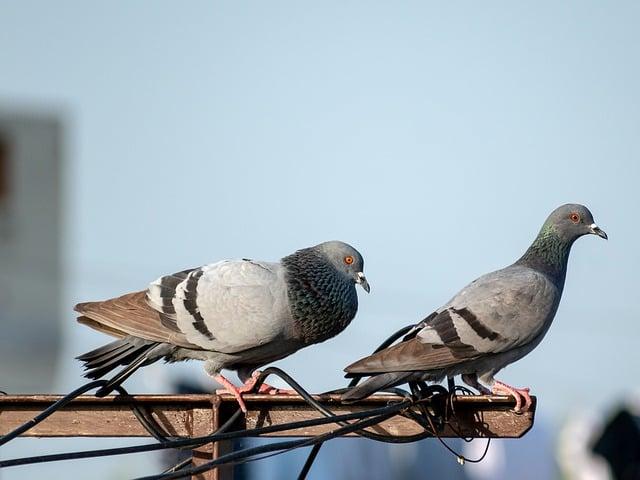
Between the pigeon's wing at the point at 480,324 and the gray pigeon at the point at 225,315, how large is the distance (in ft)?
2.07

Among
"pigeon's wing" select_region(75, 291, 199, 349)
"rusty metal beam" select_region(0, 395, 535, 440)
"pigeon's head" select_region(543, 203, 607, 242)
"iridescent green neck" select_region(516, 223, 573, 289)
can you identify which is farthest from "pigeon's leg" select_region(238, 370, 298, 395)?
"pigeon's head" select_region(543, 203, 607, 242)

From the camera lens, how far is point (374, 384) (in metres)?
6.00

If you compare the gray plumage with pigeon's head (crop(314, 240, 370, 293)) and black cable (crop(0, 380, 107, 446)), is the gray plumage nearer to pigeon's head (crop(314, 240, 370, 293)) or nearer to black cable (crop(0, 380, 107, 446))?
pigeon's head (crop(314, 240, 370, 293))

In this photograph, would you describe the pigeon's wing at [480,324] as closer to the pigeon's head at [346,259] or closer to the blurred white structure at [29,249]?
the pigeon's head at [346,259]

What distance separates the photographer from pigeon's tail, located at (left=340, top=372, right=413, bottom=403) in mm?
5824

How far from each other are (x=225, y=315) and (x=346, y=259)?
3.01 ft

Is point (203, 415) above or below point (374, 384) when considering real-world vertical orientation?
below

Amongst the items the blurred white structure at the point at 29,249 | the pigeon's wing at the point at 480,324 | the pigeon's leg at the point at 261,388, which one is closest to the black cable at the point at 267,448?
the pigeon's leg at the point at 261,388

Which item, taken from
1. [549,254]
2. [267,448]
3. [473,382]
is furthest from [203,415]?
[549,254]

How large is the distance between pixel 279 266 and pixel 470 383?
4.26 feet

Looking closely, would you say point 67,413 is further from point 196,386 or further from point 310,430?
point 196,386

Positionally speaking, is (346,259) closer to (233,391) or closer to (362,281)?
(362,281)

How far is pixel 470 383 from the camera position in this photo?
6.93 metres

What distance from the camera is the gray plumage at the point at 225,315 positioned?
6.84 m
